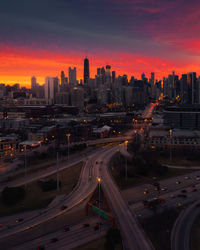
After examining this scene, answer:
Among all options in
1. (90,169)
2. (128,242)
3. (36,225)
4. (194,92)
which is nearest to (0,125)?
(90,169)

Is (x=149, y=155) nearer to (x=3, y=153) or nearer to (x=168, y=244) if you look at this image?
(x=168, y=244)

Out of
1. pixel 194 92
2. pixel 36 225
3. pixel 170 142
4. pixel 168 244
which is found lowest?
pixel 168 244

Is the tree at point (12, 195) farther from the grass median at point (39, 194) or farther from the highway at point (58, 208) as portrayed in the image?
the highway at point (58, 208)

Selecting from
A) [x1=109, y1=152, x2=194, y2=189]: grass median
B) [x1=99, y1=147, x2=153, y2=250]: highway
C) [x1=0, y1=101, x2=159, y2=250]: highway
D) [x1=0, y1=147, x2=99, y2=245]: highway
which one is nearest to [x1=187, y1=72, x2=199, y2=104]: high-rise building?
[x1=109, y1=152, x2=194, y2=189]: grass median

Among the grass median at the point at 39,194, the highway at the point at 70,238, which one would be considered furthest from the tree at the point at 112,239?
the grass median at the point at 39,194

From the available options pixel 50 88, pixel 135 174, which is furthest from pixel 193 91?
pixel 135 174

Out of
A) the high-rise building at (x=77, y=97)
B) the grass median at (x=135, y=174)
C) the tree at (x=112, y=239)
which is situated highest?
the high-rise building at (x=77, y=97)

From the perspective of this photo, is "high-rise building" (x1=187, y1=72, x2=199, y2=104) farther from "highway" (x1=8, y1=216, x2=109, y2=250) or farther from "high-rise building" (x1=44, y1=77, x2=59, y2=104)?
"highway" (x1=8, y1=216, x2=109, y2=250)

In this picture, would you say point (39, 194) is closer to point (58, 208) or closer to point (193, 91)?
point (58, 208)
